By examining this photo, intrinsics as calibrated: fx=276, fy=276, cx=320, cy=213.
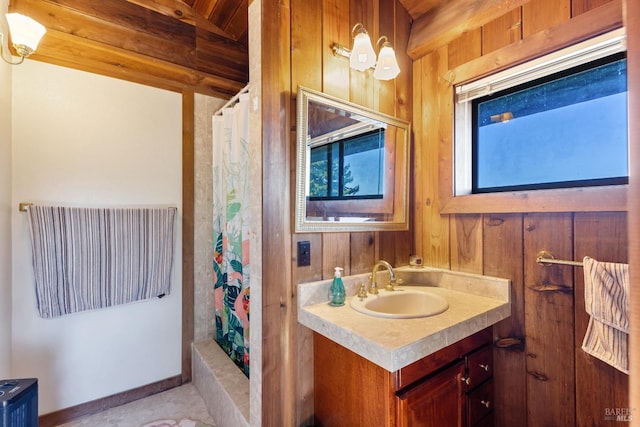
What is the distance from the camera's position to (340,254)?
1433 millimetres

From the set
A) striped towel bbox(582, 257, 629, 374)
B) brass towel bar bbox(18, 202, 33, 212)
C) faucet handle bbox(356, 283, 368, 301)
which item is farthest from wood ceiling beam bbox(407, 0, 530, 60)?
brass towel bar bbox(18, 202, 33, 212)

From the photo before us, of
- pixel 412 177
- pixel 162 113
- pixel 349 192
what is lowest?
pixel 349 192

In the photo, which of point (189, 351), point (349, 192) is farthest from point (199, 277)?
point (349, 192)

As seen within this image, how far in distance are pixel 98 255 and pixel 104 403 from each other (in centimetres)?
100

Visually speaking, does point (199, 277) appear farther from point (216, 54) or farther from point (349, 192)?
point (216, 54)

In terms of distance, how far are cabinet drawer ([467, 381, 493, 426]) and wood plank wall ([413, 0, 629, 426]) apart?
102mm

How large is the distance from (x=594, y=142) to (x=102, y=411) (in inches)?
125

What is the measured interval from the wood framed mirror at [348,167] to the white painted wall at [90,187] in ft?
4.31

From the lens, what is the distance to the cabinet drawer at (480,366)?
1.26 meters

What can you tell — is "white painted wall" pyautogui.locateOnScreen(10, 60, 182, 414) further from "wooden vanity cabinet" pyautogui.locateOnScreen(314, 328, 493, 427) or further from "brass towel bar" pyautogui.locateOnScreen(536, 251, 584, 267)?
"brass towel bar" pyautogui.locateOnScreen(536, 251, 584, 267)

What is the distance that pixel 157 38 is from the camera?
1.96 meters

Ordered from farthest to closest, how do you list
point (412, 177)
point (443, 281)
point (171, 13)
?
point (171, 13) → point (412, 177) → point (443, 281)

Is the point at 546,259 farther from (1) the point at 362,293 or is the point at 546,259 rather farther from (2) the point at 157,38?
(2) the point at 157,38

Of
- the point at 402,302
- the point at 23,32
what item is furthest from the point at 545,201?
the point at 23,32
